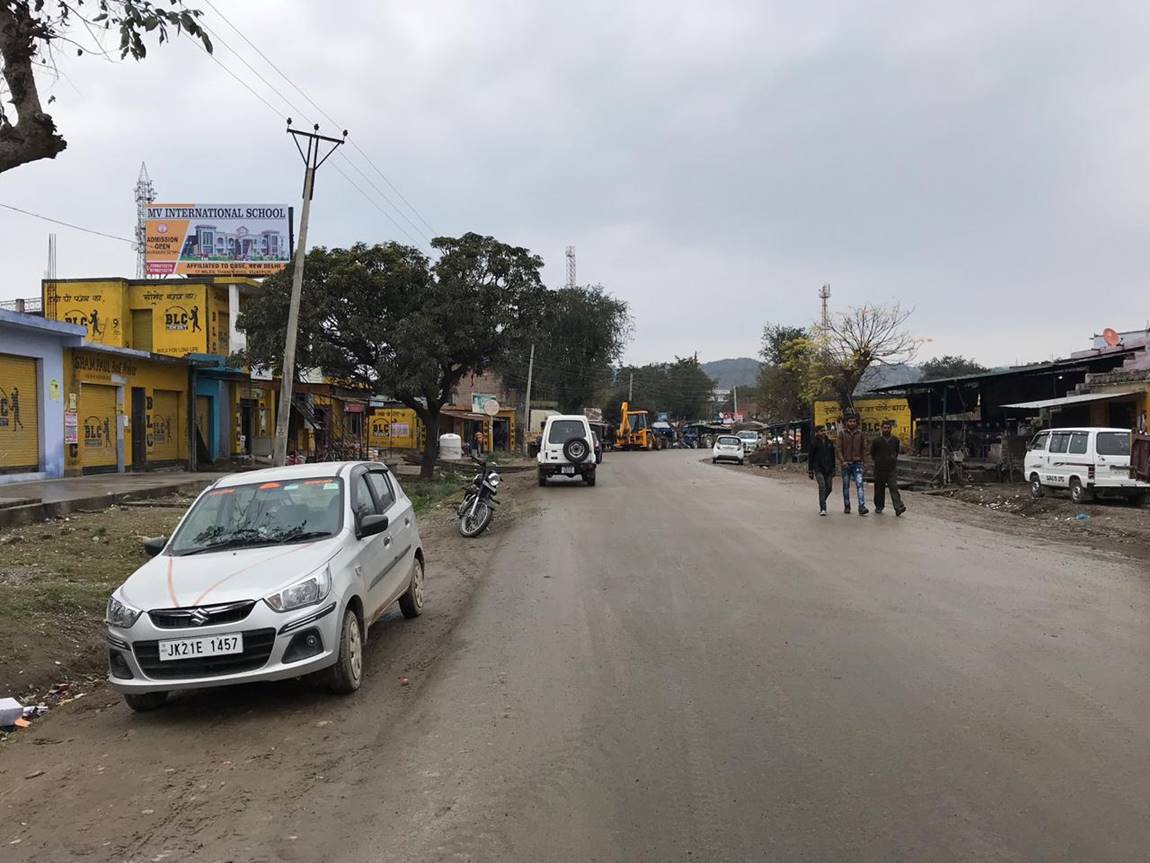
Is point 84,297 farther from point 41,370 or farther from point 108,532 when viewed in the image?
point 108,532

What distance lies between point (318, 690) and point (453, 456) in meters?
35.4

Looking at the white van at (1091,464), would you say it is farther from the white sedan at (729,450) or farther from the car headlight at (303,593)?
the white sedan at (729,450)

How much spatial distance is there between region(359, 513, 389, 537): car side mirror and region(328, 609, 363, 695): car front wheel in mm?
722

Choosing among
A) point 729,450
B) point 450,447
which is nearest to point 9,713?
point 450,447

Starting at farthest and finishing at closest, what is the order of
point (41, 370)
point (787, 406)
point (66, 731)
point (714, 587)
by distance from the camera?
point (787, 406), point (41, 370), point (714, 587), point (66, 731)

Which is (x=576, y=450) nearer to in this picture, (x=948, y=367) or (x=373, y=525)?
(x=373, y=525)

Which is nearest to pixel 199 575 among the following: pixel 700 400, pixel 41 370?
pixel 41 370

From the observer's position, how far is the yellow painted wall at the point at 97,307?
104 feet

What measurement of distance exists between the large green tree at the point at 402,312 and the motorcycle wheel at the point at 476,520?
1087 cm

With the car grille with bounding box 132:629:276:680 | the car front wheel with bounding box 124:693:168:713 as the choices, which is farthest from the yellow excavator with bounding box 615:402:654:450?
the car grille with bounding box 132:629:276:680

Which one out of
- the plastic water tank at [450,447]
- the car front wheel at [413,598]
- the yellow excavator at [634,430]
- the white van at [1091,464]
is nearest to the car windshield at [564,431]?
the white van at [1091,464]

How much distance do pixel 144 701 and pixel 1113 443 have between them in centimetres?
1883

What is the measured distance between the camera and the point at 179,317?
104ft

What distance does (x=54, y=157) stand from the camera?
6.21 meters
